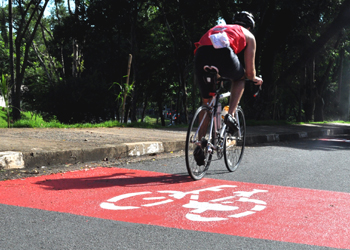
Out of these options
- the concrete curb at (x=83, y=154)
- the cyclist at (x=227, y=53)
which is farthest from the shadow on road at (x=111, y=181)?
the concrete curb at (x=83, y=154)

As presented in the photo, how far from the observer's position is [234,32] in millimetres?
4789

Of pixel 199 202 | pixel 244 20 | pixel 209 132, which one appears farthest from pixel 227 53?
pixel 199 202

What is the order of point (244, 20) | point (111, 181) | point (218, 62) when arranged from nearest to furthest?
point (111, 181) < point (218, 62) < point (244, 20)

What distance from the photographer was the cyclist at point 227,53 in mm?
4723

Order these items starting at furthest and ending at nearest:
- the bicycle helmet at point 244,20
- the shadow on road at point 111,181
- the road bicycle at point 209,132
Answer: the bicycle helmet at point 244,20 < the road bicycle at point 209,132 < the shadow on road at point 111,181

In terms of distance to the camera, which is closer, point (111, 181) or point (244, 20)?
point (111, 181)

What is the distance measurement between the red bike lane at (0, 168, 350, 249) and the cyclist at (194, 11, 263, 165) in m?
0.81

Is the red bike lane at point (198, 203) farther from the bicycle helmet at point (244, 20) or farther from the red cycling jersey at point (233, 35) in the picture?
the bicycle helmet at point (244, 20)

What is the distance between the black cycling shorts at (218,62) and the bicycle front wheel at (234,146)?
0.83 m

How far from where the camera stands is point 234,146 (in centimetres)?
584

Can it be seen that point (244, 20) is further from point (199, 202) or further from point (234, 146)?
point (199, 202)

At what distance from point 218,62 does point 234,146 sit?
1464mm

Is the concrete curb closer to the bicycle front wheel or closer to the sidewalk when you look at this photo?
the sidewalk

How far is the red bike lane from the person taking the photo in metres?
3.07
